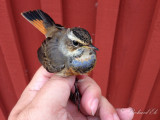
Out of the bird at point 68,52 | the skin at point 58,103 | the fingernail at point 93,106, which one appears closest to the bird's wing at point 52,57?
the bird at point 68,52

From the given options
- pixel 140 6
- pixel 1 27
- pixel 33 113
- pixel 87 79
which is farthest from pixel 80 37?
pixel 1 27

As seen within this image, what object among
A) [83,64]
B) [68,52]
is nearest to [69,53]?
[68,52]

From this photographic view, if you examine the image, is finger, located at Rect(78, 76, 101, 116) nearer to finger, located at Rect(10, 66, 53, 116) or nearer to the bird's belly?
the bird's belly

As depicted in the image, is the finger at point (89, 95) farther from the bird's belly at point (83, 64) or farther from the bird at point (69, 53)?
the bird's belly at point (83, 64)

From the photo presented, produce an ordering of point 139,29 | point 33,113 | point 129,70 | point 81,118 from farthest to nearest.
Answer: point 129,70, point 139,29, point 81,118, point 33,113

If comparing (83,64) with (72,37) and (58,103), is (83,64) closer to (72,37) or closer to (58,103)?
(72,37)

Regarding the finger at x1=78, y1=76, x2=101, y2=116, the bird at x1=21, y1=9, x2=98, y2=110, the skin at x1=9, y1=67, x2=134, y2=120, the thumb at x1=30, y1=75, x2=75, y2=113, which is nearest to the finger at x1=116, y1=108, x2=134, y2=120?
the skin at x1=9, y1=67, x2=134, y2=120

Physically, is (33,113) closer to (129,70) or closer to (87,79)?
(87,79)
